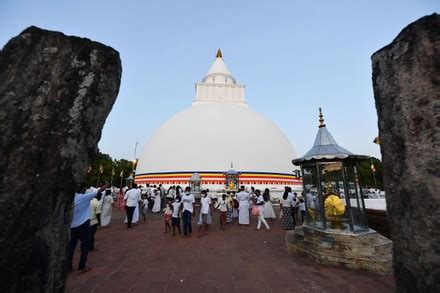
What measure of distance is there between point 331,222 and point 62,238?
704 centimetres

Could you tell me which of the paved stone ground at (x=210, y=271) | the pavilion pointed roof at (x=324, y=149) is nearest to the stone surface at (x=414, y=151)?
the paved stone ground at (x=210, y=271)

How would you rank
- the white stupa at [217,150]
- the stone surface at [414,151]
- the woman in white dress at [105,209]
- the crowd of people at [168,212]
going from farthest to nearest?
the white stupa at [217,150]
the woman in white dress at [105,209]
the crowd of people at [168,212]
the stone surface at [414,151]

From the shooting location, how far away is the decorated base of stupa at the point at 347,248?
5.23m

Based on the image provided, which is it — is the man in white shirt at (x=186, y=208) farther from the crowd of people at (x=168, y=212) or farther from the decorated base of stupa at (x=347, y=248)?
the decorated base of stupa at (x=347, y=248)

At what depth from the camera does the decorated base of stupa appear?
5234 mm

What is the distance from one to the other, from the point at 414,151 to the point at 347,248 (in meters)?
4.91

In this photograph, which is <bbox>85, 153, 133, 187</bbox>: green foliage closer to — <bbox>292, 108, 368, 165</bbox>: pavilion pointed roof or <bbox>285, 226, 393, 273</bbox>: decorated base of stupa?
<bbox>292, 108, 368, 165</bbox>: pavilion pointed roof

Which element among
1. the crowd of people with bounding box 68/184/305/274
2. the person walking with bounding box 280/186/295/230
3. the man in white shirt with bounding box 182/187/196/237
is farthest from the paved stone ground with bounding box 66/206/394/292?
the person walking with bounding box 280/186/295/230

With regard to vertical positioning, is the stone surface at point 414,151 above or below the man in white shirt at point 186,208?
above

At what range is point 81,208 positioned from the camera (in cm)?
521

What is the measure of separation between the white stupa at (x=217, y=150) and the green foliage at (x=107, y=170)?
16673 mm

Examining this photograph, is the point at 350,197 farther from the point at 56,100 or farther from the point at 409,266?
the point at 56,100

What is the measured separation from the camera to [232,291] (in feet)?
13.6

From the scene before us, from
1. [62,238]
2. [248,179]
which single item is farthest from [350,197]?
[248,179]
